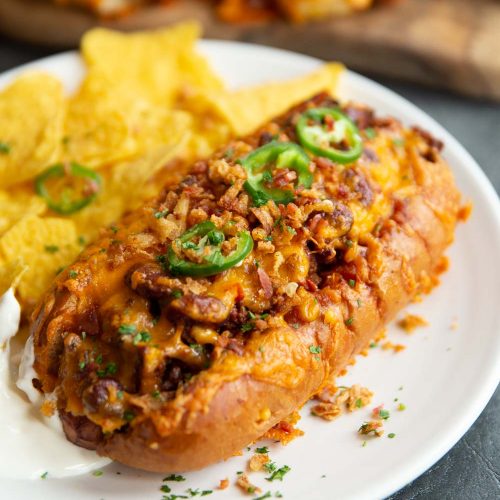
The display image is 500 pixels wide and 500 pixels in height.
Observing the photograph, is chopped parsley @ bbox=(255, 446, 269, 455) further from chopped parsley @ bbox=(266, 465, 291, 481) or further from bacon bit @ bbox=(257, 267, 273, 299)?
bacon bit @ bbox=(257, 267, 273, 299)

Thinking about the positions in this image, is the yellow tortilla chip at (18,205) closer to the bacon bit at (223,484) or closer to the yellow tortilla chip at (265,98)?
the yellow tortilla chip at (265,98)

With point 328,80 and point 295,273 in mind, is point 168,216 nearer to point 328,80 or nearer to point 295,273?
point 295,273

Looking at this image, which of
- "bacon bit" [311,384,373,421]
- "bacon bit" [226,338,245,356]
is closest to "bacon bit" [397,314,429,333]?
"bacon bit" [311,384,373,421]

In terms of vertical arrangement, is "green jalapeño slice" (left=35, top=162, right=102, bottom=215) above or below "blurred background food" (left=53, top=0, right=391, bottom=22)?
below

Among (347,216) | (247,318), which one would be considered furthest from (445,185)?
(247,318)

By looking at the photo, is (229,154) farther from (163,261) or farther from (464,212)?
(464,212)

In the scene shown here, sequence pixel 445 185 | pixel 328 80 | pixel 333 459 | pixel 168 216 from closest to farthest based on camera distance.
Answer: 1. pixel 333 459
2. pixel 168 216
3. pixel 445 185
4. pixel 328 80
